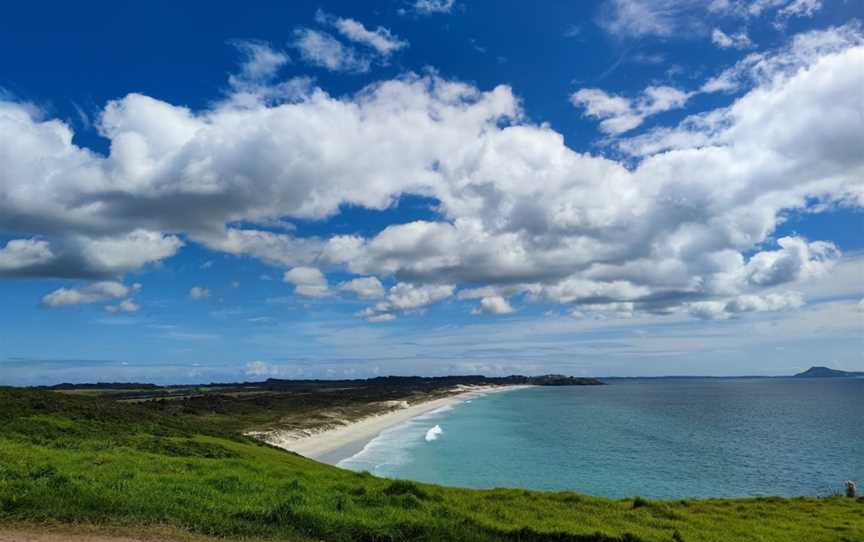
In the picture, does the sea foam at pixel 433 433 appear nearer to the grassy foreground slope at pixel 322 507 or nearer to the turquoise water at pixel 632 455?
the turquoise water at pixel 632 455

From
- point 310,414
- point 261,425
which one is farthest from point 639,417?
point 261,425

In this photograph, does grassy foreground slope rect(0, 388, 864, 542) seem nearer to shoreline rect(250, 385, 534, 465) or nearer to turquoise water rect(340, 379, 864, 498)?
turquoise water rect(340, 379, 864, 498)

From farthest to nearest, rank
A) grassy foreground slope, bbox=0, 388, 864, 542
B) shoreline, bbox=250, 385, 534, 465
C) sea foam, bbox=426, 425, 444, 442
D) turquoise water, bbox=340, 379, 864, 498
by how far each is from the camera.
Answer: sea foam, bbox=426, 425, 444, 442
shoreline, bbox=250, 385, 534, 465
turquoise water, bbox=340, 379, 864, 498
grassy foreground slope, bbox=0, 388, 864, 542

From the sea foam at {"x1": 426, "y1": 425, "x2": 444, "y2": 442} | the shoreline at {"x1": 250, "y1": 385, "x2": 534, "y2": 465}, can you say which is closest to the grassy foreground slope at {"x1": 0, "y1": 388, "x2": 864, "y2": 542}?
the shoreline at {"x1": 250, "y1": 385, "x2": 534, "y2": 465}

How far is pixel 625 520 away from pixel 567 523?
2728mm

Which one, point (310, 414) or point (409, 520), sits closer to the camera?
point (409, 520)

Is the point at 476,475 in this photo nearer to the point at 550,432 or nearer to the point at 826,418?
the point at 550,432

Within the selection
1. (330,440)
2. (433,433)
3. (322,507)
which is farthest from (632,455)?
(322,507)

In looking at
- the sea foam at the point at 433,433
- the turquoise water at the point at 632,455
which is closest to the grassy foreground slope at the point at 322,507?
the turquoise water at the point at 632,455

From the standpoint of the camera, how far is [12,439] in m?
24.0

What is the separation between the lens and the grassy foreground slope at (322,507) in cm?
1417

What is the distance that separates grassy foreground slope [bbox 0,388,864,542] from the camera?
14.2 metres

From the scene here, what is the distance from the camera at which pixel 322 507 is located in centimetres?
1550

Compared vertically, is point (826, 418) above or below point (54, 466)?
below
